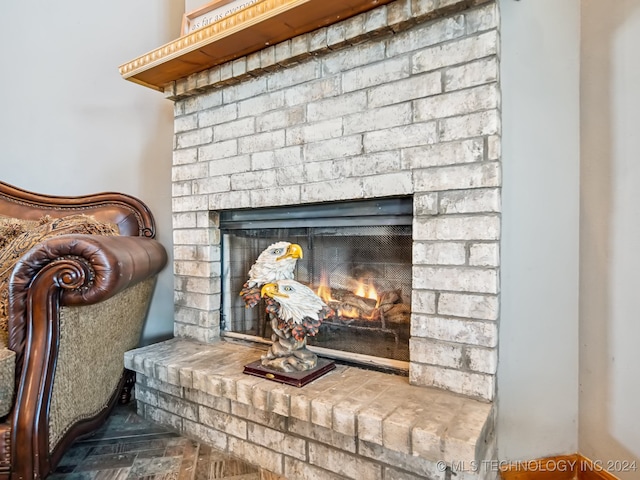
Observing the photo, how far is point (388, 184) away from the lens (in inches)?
49.4

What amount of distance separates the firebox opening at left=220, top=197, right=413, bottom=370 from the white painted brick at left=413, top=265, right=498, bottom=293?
0.15 metres

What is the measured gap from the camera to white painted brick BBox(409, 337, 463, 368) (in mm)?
1151

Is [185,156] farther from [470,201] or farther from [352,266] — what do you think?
[470,201]

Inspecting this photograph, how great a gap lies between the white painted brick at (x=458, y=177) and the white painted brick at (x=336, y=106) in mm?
340

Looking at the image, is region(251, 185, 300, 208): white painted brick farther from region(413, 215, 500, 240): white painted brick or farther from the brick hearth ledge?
the brick hearth ledge

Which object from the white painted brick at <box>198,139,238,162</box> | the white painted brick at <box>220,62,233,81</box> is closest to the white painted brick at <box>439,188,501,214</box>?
the white painted brick at <box>198,139,238,162</box>

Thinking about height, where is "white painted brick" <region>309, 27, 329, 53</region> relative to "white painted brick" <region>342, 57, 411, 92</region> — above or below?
above

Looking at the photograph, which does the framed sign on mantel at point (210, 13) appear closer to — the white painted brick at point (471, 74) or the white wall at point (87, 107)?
the white wall at point (87, 107)

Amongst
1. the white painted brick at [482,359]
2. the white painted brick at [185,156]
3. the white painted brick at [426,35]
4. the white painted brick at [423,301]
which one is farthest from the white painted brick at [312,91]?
the white painted brick at [482,359]

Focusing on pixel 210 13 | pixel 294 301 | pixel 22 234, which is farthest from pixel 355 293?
pixel 22 234

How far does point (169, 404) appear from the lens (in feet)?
5.09

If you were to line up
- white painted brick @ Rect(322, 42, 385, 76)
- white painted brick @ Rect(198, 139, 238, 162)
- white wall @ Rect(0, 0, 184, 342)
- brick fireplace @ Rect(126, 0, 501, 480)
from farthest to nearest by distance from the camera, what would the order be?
white wall @ Rect(0, 0, 184, 342) → white painted brick @ Rect(198, 139, 238, 162) → white painted brick @ Rect(322, 42, 385, 76) → brick fireplace @ Rect(126, 0, 501, 480)

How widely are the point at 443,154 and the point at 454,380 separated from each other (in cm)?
71

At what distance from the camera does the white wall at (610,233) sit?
1069 mm
